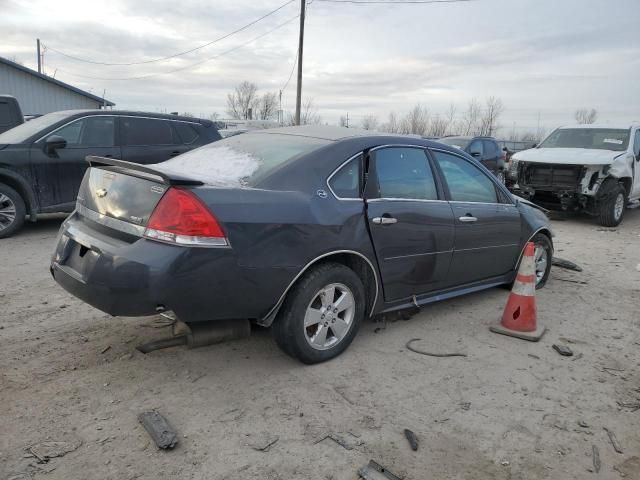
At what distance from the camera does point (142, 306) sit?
2928 millimetres

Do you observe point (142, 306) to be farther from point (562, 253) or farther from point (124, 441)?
point (562, 253)

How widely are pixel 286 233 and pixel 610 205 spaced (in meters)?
8.87

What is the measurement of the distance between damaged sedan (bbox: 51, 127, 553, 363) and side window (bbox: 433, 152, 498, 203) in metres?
0.02

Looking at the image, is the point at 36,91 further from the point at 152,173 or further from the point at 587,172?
the point at 152,173

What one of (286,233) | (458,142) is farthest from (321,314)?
(458,142)

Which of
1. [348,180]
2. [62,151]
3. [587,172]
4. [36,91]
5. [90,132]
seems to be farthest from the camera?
[36,91]

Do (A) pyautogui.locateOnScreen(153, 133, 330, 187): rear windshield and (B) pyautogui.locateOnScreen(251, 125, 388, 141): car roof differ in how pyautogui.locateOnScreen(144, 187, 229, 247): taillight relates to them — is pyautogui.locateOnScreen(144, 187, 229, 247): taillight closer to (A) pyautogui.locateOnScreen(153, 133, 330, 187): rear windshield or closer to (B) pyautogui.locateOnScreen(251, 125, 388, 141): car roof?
(A) pyautogui.locateOnScreen(153, 133, 330, 187): rear windshield

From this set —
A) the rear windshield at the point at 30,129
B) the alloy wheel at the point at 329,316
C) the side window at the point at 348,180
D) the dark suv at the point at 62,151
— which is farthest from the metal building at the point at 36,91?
the alloy wheel at the point at 329,316

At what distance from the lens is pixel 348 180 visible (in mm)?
3725

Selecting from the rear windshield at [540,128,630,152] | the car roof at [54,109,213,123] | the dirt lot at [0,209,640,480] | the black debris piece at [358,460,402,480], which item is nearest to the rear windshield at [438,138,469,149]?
the rear windshield at [540,128,630,152]

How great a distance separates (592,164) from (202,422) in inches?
364

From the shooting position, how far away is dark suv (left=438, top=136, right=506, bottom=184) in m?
16.0

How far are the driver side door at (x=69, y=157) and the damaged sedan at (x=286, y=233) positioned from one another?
4.02 meters

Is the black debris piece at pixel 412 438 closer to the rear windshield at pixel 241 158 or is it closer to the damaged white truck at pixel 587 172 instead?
the rear windshield at pixel 241 158
